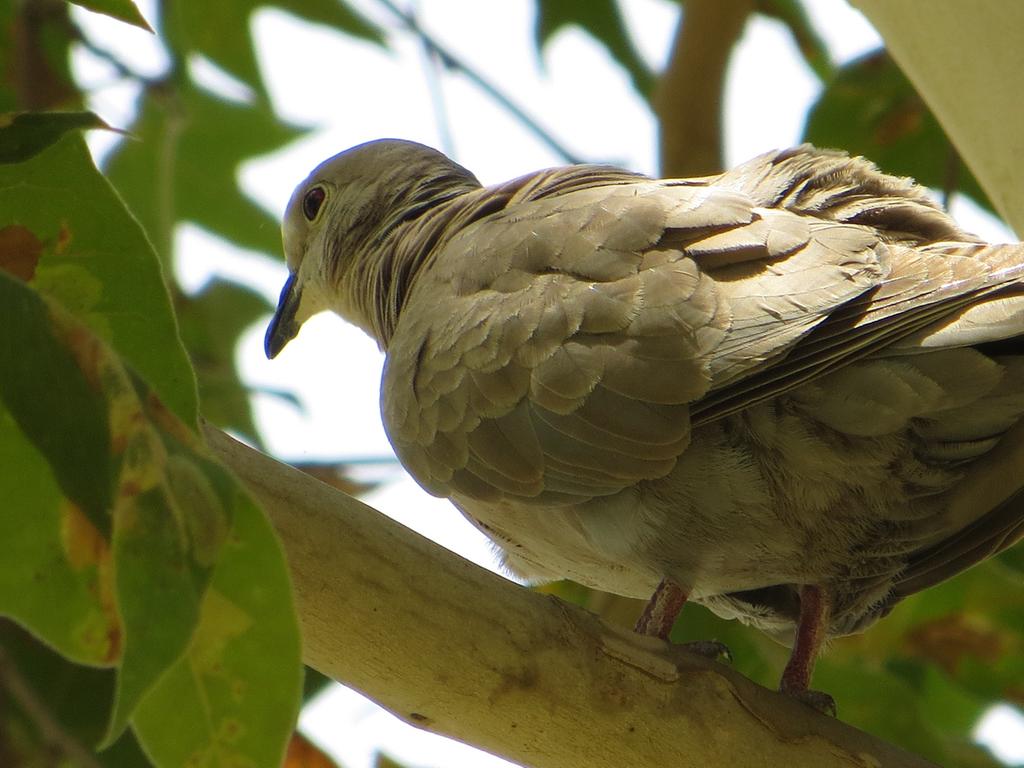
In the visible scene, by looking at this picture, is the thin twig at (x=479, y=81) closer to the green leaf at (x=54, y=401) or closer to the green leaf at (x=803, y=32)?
the green leaf at (x=803, y=32)

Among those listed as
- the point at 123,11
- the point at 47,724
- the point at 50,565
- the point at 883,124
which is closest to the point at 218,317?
the point at 883,124

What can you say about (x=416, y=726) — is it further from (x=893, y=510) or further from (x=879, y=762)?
(x=893, y=510)

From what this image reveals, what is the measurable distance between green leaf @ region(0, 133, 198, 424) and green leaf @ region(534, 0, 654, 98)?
3330mm

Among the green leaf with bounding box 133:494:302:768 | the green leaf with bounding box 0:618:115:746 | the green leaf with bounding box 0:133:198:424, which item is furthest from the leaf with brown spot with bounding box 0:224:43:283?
the green leaf with bounding box 0:618:115:746

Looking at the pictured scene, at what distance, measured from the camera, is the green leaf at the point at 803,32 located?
227 inches

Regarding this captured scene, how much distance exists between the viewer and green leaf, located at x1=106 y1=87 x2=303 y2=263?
498 cm

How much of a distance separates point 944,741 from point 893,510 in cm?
139

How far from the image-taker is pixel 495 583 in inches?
91.1

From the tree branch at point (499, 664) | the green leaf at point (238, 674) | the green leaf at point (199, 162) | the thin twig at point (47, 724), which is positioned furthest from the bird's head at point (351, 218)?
the thin twig at point (47, 724)

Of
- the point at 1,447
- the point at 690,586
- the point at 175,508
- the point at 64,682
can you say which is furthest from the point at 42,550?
the point at 690,586

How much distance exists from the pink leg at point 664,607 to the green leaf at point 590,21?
8.71 feet

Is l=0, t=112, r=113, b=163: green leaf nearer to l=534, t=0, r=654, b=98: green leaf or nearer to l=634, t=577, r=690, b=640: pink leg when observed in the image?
l=634, t=577, r=690, b=640: pink leg

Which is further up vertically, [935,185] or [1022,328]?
[1022,328]

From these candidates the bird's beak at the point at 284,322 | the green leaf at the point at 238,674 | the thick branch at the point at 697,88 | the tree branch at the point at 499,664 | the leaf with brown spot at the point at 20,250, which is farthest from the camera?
the thick branch at the point at 697,88
